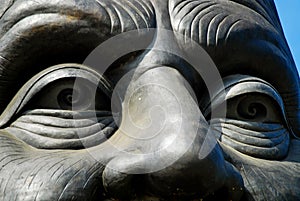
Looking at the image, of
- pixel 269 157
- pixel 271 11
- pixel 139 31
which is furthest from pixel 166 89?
pixel 271 11

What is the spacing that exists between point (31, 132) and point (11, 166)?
6.0 inches

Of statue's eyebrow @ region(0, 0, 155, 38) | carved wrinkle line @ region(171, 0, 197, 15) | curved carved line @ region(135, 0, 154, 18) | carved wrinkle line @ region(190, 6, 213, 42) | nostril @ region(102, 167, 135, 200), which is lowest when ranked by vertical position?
nostril @ region(102, 167, 135, 200)

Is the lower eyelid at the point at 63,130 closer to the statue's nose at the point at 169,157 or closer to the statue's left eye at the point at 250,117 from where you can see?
the statue's nose at the point at 169,157

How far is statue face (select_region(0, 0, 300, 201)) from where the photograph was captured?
2395mm

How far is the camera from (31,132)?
2.60m

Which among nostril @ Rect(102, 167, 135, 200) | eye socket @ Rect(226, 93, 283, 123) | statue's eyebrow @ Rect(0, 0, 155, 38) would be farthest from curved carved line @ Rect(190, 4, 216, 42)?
nostril @ Rect(102, 167, 135, 200)

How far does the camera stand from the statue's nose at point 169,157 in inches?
91.7

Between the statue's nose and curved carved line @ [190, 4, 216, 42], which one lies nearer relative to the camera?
the statue's nose

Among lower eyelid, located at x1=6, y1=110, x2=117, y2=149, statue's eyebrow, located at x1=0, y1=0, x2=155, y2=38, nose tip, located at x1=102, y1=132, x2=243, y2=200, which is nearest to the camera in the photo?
nose tip, located at x1=102, y1=132, x2=243, y2=200

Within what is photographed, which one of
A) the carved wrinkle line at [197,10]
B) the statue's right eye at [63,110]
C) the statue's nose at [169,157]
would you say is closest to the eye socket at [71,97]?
the statue's right eye at [63,110]

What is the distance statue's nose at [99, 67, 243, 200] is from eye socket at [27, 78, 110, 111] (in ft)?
0.48

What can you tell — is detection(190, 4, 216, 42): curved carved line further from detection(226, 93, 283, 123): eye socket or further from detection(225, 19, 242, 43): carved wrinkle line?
detection(226, 93, 283, 123): eye socket

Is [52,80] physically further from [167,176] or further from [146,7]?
[167,176]

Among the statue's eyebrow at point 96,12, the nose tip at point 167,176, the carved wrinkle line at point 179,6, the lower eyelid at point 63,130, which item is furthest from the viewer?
the carved wrinkle line at point 179,6
